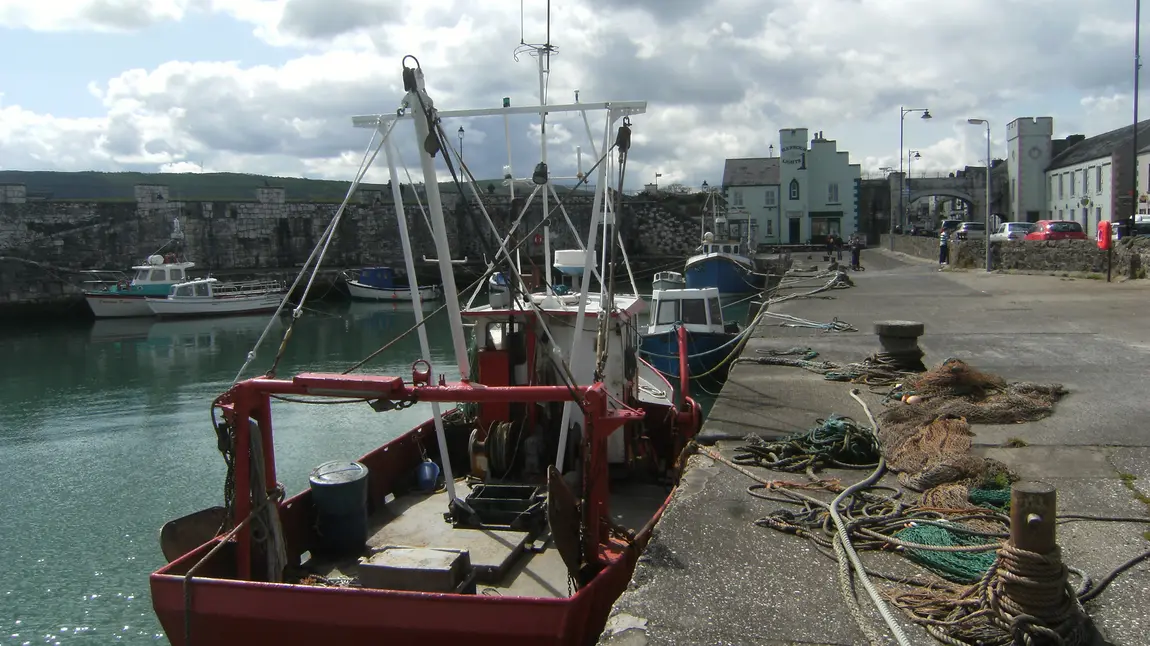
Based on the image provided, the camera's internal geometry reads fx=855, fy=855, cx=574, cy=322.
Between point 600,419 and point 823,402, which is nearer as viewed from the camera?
point 600,419

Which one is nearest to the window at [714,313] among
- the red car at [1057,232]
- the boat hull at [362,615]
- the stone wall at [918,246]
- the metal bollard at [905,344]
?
the metal bollard at [905,344]

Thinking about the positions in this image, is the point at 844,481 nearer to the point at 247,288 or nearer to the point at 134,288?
the point at 134,288

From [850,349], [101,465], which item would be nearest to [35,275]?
[101,465]

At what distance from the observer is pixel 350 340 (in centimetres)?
2895

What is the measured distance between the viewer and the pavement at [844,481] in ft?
13.3

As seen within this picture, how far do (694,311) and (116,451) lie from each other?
35.8ft

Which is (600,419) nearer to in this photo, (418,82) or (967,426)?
(418,82)

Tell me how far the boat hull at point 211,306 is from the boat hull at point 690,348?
2358cm

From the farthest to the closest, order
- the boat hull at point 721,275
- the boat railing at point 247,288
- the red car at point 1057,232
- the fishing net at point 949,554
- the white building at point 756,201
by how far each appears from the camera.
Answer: the white building at point 756,201
the boat railing at point 247,288
the boat hull at point 721,275
the red car at point 1057,232
the fishing net at point 949,554

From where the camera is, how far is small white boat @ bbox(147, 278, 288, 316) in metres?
34.2

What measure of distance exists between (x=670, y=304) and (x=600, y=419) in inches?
513

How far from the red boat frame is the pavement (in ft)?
1.43

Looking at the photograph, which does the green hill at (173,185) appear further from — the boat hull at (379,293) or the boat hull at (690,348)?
the boat hull at (690,348)

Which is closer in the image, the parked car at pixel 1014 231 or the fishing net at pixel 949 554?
the fishing net at pixel 949 554
